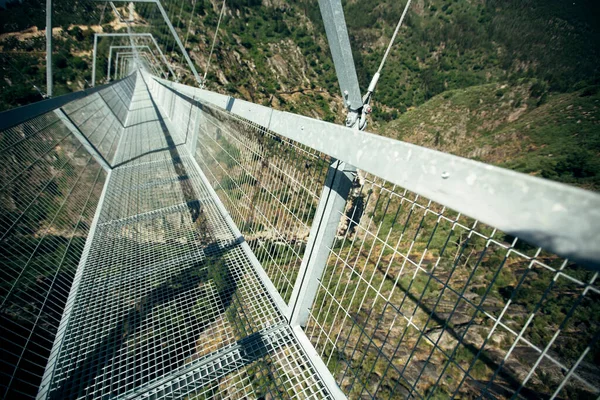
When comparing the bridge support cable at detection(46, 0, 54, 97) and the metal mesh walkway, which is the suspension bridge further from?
the bridge support cable at detection(46, 0, 54, 97)

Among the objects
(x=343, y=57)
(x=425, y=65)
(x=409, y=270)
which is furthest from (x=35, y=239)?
(x=425, y=65)

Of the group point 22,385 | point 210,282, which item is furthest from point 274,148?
point 22,385

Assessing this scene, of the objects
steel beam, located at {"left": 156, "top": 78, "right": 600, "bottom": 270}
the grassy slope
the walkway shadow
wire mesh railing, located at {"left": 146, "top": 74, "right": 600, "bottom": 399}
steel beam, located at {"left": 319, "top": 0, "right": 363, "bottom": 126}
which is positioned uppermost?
the grassy slope

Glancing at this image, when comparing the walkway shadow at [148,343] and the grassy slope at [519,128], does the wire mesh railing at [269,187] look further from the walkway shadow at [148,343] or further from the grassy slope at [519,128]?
the grassy slope at [519,128]

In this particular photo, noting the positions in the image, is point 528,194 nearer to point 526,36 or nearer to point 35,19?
Answer: point 35,19

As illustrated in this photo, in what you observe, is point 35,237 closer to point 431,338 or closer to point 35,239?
point 35,239

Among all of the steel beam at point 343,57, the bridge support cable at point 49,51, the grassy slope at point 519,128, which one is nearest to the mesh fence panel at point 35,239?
the steel beam at point 343,57

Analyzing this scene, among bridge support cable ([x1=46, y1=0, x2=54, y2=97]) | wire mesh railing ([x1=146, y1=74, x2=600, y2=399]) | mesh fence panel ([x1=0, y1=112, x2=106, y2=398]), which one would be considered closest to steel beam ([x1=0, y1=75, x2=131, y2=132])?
mesh fence panel ([x1=0, y1=112, x2=106, y2=398])
